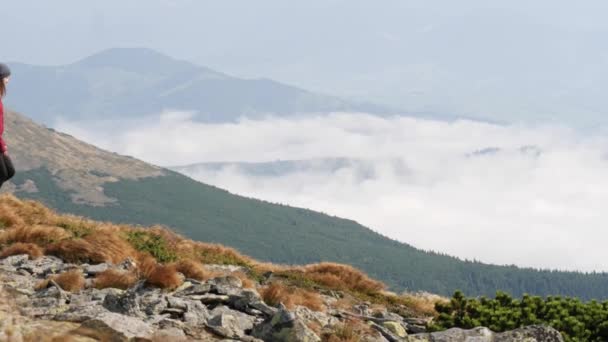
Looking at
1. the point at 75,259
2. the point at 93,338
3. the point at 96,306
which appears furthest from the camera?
the point at 75,259

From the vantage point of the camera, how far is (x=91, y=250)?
71.2 feet

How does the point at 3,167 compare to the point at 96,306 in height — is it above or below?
above

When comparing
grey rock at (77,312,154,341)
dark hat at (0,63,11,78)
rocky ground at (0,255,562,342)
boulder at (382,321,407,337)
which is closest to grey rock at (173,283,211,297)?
rocky ground at (0,255,562,342)

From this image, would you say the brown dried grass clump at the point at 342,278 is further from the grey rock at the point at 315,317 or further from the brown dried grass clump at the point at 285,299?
the grey rock at the point at 315,317

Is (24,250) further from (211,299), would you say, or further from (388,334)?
(388,334)

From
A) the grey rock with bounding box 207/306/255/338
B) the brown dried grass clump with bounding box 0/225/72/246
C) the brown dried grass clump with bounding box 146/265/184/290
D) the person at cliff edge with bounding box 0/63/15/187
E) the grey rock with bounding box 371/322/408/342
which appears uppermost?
the person at cliff edge with bounding box 0/63/15/187

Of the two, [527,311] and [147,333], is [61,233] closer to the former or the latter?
[147,333]

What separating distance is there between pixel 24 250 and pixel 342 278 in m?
12.9

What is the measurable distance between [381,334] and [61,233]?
1401 centimetres

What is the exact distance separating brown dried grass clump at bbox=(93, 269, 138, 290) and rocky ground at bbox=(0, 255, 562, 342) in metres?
0.28

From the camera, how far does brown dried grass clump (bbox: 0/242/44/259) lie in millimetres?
21359

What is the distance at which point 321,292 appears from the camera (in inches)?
968

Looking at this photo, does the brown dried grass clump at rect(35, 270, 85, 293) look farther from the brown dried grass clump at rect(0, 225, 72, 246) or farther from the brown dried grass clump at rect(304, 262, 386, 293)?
the brown dried grass clump at rect(304, 262, 386, 293)

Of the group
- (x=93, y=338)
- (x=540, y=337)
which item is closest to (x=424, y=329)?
(x=540, y=337)
